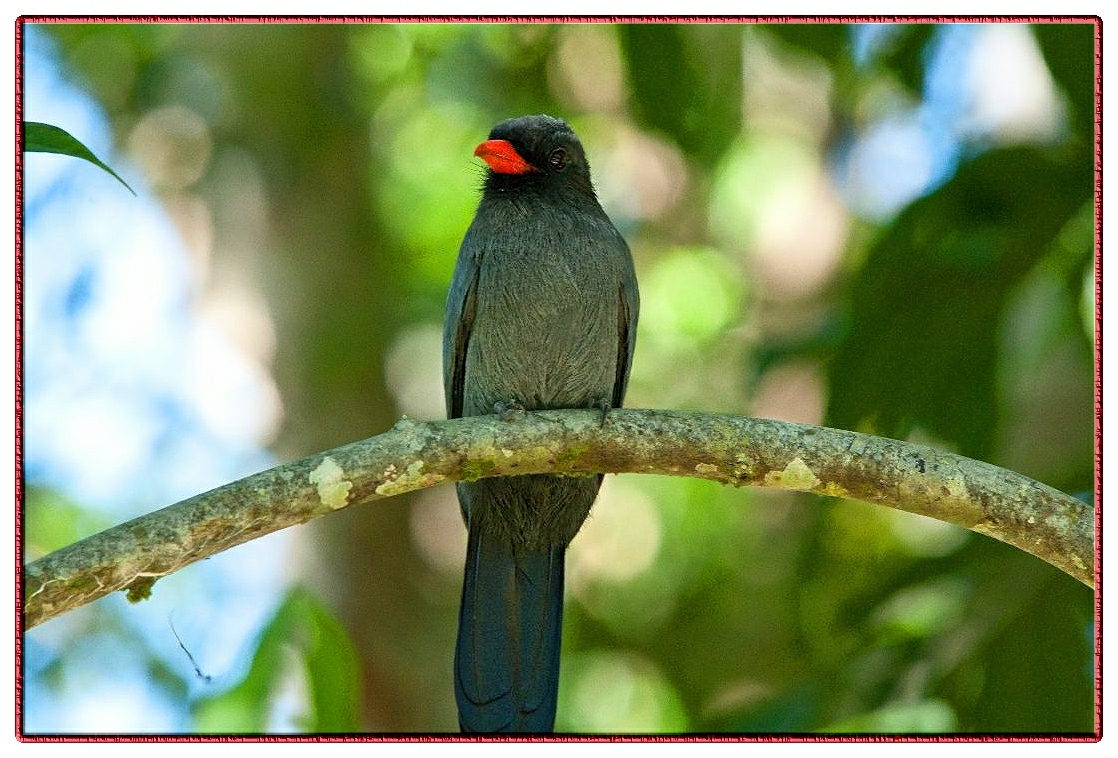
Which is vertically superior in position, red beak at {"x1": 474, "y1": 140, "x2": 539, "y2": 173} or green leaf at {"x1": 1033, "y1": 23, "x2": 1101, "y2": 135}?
red beak at {"x1": 474, "y1": 140, "x2": 539, "y2": 173}

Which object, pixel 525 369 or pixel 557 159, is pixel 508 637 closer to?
pixel 525 369

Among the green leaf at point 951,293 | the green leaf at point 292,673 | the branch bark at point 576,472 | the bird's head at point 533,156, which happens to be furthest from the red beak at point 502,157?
the green leaf at point 292,673

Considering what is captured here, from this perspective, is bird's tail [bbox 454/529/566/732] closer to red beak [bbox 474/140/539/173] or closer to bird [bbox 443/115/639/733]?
bird [bbox 443/115/639/733]

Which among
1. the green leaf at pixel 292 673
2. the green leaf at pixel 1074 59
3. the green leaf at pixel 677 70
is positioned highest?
the green leaf at pixel 677 70

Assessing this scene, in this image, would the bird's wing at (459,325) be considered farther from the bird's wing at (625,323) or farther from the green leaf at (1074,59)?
the green leaf at (1074,59)

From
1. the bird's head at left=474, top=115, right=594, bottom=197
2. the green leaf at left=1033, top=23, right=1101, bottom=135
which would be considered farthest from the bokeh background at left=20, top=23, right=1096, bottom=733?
the bird's head at left=474, top=115, right=594, bottom=197

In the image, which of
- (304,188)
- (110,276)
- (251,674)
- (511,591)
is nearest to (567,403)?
(511,591)

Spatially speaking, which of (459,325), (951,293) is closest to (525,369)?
(459,325)
